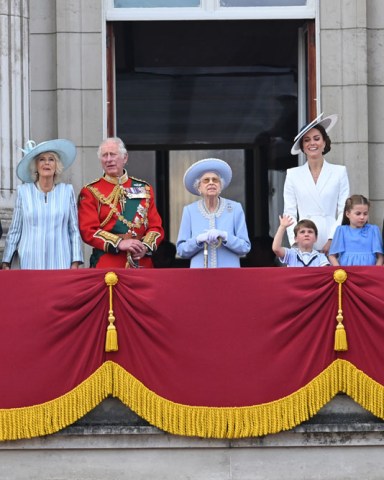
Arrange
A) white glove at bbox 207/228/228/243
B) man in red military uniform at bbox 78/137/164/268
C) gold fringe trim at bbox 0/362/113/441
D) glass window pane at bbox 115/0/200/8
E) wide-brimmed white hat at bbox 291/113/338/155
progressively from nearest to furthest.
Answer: gold fringe trim at bbox 0/362/113/441 < white glove at bbox 207/228/228/243 < man in red military uniform at bbox 78/137/164/268 < wide-brimmed white hat at bbox 291/113/338/155 < glass window pane at bbox 115/0/200/8

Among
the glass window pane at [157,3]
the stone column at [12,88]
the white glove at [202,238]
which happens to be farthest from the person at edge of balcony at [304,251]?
the glass window pane at [157,3]

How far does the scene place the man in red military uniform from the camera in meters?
11.8

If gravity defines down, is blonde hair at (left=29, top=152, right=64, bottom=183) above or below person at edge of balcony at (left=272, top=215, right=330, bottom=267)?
above

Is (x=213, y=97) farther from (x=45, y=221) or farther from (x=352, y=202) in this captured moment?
(x=45, y=221)

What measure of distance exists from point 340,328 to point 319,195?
1950 mm

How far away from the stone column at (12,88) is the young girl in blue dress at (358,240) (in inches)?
139

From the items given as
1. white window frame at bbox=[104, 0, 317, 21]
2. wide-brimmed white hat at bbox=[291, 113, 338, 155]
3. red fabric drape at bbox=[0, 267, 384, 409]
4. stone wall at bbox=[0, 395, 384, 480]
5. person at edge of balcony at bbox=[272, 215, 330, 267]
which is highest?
white window frame at bbox=[104, 0, 317, 21]

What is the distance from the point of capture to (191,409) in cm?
1084

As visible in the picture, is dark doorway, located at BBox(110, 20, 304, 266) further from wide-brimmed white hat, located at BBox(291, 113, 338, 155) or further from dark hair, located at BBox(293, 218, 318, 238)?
dark hair, located at BBox(293, 218, 318, 238)

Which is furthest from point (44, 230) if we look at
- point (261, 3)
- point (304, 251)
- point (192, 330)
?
point (261, 3)

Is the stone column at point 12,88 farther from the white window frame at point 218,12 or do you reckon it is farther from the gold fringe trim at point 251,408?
the gold fringe trim at point 251,408

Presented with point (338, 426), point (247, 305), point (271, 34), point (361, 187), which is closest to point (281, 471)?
point (338, 426)

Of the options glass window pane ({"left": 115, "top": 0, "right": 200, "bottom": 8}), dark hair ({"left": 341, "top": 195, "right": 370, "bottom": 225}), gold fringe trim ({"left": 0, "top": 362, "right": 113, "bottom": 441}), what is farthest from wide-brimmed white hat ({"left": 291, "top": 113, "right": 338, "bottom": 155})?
gold fringe trim ({"left": 0, "top": 362, "right": 113, "bottom": 441})

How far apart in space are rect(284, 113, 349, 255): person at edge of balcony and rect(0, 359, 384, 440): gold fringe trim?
1.88 meters
